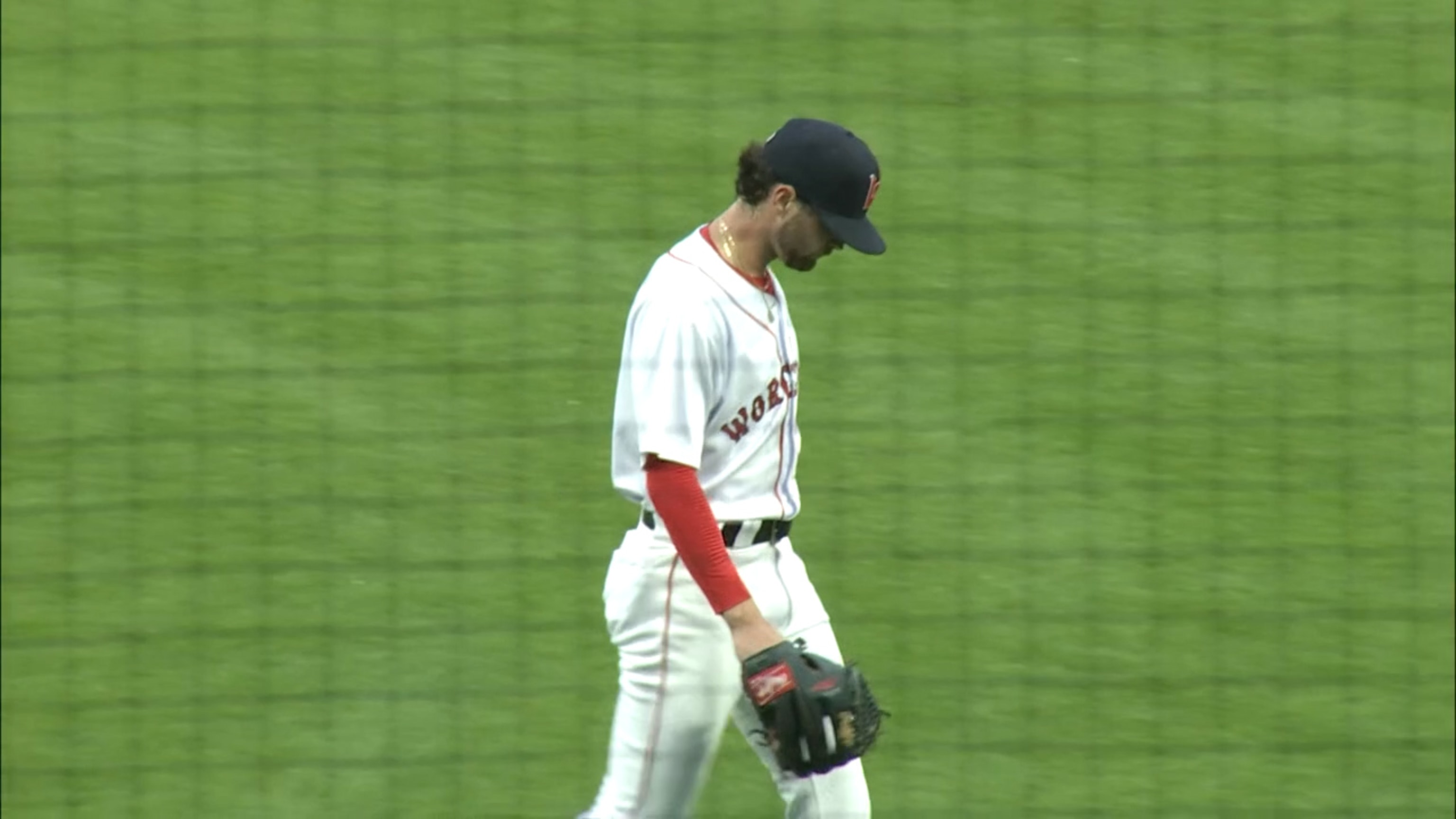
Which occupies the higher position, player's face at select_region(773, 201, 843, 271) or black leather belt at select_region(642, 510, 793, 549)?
player's face at select_region(773, 201, 843, 271)

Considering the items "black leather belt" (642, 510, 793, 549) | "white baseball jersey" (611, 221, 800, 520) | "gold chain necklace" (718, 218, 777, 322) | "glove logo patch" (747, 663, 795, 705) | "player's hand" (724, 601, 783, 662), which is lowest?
"glove logo patch" (747, 663, 795, 705)

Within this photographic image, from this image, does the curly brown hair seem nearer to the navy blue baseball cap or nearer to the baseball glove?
the navy blue baseball cap

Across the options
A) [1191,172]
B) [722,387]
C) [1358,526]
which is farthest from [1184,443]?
[722,387]

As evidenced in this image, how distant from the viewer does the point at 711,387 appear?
4598mm

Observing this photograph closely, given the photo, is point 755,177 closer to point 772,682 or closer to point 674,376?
point 674,376

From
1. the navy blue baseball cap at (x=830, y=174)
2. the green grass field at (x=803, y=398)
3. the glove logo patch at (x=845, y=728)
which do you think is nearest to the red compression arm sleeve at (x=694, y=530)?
the glove logo patch at (x=845, y=728)

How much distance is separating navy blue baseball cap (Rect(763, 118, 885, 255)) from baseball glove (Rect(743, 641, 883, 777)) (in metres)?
0.81

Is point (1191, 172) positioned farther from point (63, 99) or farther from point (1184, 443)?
point (63, 99)

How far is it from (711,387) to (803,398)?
347cm

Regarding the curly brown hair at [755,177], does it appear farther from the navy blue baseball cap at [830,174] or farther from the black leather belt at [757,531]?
the black leather belt at [757,531]

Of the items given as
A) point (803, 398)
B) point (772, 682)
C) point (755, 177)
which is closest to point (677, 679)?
point (772, 682)

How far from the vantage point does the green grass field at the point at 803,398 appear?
6.38m

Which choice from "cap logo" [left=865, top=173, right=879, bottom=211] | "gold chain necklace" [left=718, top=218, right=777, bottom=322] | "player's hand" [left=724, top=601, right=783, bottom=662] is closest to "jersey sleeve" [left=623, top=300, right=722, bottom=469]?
"gold chain necklace" [left=718, top=218, right=777, bottom=322]

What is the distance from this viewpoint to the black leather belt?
15.6ft
